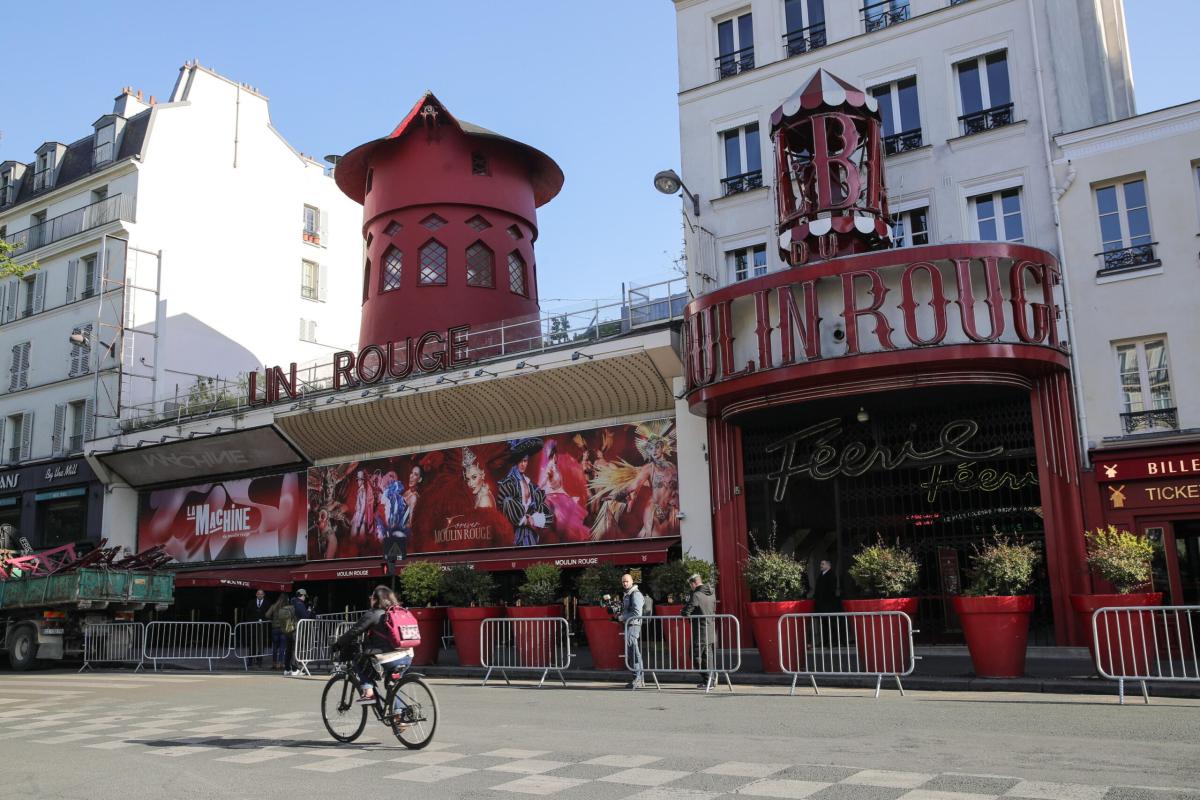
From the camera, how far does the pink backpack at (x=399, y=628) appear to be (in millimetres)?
8766

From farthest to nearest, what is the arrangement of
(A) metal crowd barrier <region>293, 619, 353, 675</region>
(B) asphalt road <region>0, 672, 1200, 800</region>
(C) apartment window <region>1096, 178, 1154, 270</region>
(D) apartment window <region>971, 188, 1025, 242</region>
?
(A) metal crowd barrier <region>293, 619, 353, 675</region> < (D) apartment window <region>971, 188, 1025, 242</region> < (C) apartment window <region>1096, 178, 1154, 270</region> < (B) asphalt road <region>0, 672, 1200, 800</region>

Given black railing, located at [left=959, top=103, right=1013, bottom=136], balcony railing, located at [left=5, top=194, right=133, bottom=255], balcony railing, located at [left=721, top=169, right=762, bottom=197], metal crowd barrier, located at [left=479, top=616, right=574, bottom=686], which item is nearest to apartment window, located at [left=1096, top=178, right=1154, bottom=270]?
black railing, located at [left=959, top=103, right=1013, bottom=136]

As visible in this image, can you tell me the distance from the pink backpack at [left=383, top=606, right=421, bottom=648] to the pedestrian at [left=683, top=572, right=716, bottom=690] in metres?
5.24

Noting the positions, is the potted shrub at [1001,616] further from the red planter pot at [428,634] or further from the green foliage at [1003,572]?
the red planter pot at [428,634]

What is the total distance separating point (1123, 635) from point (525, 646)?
7.74m

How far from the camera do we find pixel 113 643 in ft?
66.1

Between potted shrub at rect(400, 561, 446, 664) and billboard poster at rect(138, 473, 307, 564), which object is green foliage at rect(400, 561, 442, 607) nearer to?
potted shrub at rect(400, 561, 446, 664)

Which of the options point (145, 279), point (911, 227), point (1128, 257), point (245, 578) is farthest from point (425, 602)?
point (145, 279)

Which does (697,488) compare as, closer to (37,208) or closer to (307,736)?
(307,736)

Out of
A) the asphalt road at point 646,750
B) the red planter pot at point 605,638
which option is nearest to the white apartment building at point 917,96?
the red planter pot at point 605,638

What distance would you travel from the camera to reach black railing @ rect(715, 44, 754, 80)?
20094 millimetres

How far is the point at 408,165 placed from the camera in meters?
27.3

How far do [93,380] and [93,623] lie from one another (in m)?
11.7

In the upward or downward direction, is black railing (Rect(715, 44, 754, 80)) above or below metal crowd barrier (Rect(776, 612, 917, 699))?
above
